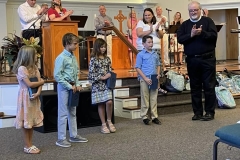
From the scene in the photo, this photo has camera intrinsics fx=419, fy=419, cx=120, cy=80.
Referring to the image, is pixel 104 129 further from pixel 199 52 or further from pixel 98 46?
pixel 199 52

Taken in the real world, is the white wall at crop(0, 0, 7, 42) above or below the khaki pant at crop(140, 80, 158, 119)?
above

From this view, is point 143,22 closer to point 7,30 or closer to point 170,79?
point 170,79

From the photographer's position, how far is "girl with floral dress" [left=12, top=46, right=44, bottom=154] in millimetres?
4766

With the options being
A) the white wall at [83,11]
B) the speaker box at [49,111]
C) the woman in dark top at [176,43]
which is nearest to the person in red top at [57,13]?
the speaker box at [49,111]

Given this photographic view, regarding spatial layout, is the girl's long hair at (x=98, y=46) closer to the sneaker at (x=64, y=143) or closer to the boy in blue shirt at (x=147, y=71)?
the boy in blue shirt at (x=147, y=71)

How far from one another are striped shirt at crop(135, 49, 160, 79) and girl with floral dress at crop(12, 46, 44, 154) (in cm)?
192

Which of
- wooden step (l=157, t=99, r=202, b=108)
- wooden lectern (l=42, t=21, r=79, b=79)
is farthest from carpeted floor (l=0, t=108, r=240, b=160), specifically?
wooden lectern (l=42, t=21, r=79, b=79)

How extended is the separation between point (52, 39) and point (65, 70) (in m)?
2.42

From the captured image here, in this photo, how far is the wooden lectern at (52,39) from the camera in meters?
7.45

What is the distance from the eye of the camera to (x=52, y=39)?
7438 mm

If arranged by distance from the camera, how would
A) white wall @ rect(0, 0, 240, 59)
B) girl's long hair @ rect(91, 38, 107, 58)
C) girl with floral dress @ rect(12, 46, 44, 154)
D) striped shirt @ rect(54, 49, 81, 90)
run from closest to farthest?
girl with floral dress @ rect(12, 46, 44, 154) < striped shirt @ rect(54, 49, 81, 90) < girl's long hair @ rect(91, 38, 107, 58) < white wall @ rect(0, 0, 240, 59)

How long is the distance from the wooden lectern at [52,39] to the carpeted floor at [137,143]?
162 cm

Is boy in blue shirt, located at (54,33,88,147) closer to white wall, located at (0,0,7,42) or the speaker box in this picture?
the speaker box

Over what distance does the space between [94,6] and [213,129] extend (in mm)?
8510
